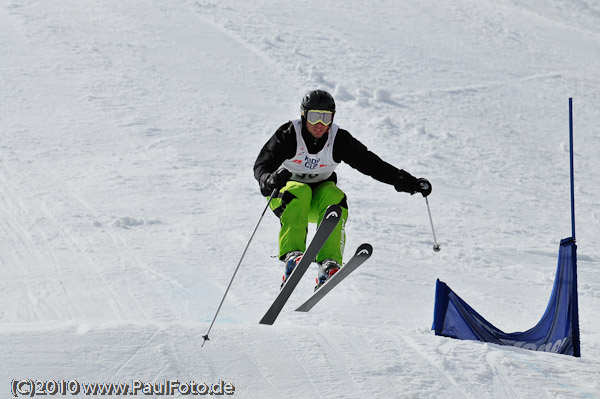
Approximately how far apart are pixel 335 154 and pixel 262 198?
3765mm

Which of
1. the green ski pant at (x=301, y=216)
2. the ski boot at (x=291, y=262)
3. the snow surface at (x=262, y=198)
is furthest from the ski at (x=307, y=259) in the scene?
the snow surface at (x=262, y=198)

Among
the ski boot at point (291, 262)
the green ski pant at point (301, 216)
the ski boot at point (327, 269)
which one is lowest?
the ski boot at point (327, 269)

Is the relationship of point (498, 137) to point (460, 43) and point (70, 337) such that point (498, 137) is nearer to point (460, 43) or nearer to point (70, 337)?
point (460, 43)

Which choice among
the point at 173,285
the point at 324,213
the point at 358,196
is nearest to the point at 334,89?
the point at 358,196

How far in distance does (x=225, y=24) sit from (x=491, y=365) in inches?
529

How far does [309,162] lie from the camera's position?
5.48m

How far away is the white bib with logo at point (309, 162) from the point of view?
5426mm

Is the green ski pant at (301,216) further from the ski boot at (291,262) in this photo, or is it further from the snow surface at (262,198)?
the snow surface at (262,198)

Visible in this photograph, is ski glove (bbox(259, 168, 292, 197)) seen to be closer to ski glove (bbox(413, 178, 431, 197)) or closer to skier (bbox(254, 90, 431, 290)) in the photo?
skier (bbox(254, 90, 431, 290))

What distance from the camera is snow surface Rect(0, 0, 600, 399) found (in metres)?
4.07

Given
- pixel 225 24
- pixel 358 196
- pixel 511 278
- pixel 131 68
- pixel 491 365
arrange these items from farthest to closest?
1. pixel 225 24
2. pixel 131 68
3. pixel 358 196
4. pixel 511 278
5. pixel 491 365

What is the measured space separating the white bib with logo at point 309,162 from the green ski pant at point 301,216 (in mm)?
86

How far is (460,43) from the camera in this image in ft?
57.9

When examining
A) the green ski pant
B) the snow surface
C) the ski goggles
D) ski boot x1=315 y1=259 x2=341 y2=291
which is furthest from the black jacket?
the snow surface
